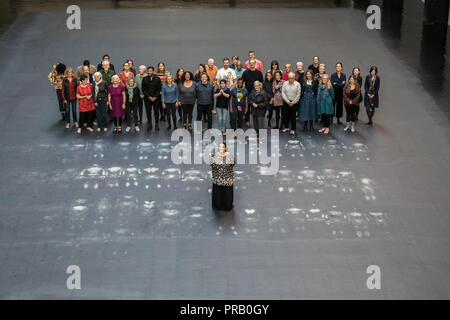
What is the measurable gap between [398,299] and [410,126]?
757 centimetres

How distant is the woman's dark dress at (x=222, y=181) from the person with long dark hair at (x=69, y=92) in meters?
5.52

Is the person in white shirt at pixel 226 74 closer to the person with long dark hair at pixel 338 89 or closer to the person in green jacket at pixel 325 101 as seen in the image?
the person in green jacket at pixel 325 101

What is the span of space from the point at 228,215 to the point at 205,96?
4.50m

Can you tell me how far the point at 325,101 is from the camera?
19.0m

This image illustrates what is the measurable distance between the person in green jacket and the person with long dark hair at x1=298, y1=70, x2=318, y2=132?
12 centimetres

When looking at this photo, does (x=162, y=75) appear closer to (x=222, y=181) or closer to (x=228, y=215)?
(x=222, y=181)

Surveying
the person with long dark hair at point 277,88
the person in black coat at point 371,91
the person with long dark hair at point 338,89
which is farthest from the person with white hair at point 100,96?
the person in black coat at point 371,91

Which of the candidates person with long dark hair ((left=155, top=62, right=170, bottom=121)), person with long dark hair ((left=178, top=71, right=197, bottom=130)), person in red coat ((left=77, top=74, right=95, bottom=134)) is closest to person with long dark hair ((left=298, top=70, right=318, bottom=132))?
person with long dark hair ((left=178, top=71, right=197, bottom=130))

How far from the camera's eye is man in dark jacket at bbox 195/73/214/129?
19.1 m

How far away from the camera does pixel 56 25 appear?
2878 centimetres

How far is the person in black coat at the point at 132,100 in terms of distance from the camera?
19.1 m

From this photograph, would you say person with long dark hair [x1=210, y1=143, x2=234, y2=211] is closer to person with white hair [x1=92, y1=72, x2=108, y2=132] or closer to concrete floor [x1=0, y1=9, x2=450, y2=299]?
concrete floor [x1=0, y1=9, x2=450, y2=299]
